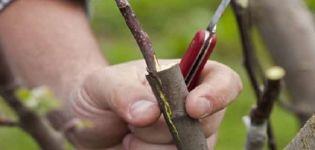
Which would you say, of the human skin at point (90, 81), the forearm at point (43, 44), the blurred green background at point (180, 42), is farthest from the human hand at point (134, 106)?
the blurred green background at point (180, 42)

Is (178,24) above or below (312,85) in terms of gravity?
below

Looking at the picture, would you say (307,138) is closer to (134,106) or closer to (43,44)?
(134,106)

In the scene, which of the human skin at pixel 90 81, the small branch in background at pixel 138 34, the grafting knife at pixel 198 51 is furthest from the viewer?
the human skin at pixel 90 81

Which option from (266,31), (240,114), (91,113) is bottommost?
(240,114)

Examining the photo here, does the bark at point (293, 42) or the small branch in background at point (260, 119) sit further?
the bark at point (293, 42)

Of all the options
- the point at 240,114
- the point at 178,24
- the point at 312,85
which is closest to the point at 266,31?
the point at 312,85

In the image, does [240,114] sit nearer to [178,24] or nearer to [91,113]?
[178,24]

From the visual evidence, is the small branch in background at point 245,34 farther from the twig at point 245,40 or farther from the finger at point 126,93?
the finger at point 126,93
